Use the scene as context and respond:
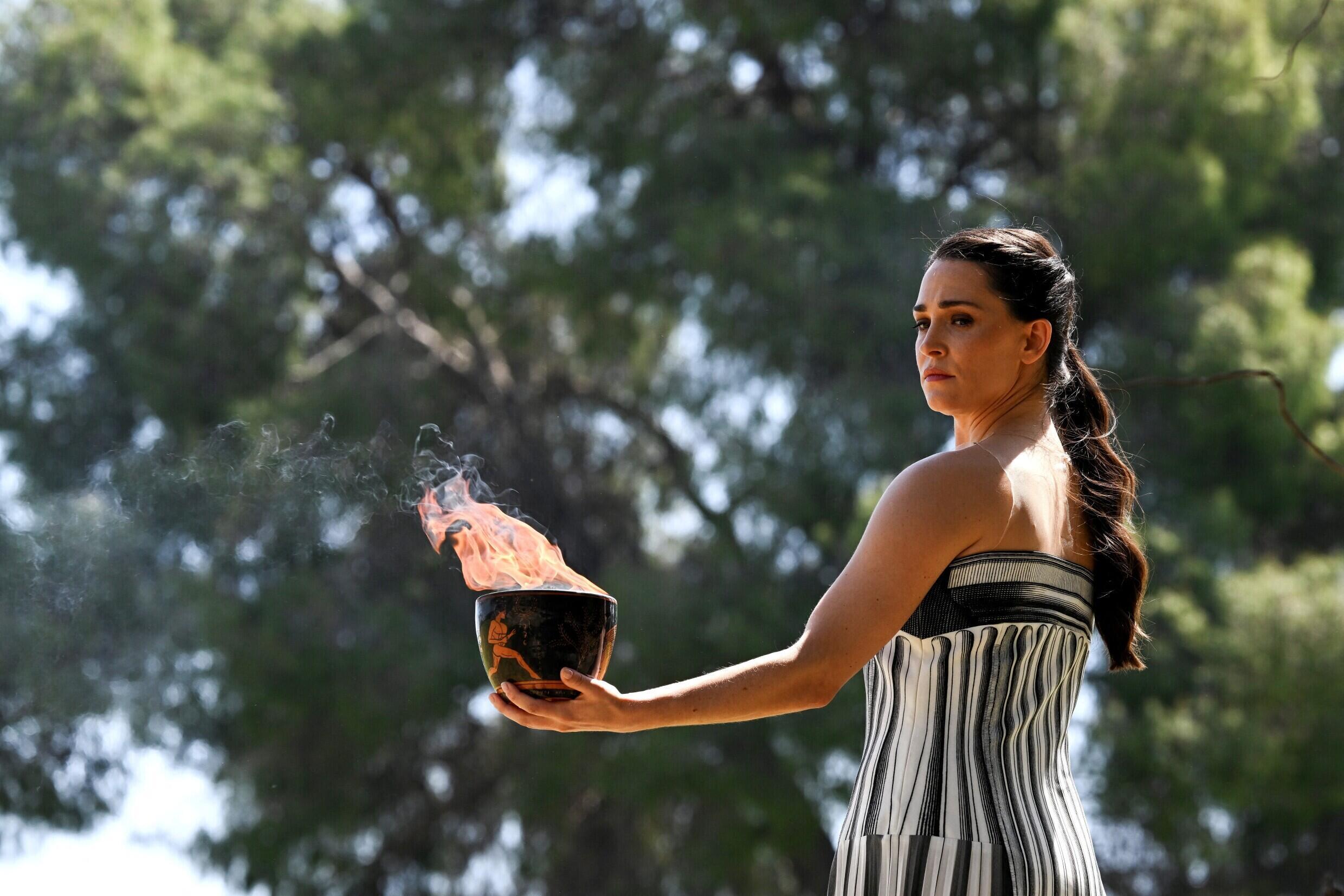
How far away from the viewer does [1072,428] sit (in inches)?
66.6

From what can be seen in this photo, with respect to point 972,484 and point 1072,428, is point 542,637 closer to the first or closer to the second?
point 972,484

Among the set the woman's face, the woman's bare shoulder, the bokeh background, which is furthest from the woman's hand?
the bokeh background

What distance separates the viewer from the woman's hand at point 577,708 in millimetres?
1418

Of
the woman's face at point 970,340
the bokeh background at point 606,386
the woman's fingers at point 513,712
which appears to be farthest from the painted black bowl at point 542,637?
the bokeh background at point 606,386

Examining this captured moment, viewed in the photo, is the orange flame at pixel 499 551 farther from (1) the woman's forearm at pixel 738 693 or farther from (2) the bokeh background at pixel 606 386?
(2) the bokeh background at pixel 606 386

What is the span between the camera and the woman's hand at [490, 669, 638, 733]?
1.42 metres

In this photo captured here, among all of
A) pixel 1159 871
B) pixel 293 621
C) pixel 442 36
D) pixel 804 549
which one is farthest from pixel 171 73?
pixel 1159 871

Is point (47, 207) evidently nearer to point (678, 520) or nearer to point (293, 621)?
point (293, 621)

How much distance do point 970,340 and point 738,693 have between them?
48 cm

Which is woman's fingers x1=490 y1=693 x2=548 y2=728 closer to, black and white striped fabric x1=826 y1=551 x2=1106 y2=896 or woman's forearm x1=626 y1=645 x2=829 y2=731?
woman's forearm x1=626 y1=645 x2=829 y2=731

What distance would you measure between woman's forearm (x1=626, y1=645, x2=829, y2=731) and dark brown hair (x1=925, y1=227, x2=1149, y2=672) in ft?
1.37

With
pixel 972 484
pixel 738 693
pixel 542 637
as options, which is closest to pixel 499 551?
pixel 542 637

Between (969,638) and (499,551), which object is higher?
(499,551)

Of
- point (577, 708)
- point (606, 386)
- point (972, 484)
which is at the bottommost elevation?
point (577, 708)
